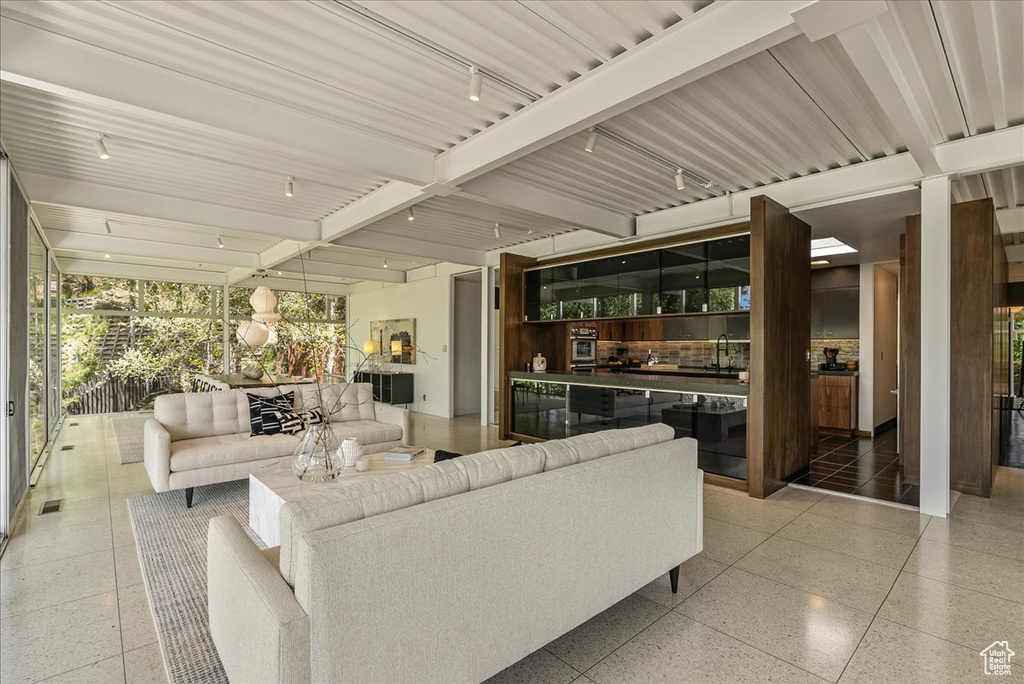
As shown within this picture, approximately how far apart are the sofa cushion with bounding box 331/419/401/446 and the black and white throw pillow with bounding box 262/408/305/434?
13.3 inches

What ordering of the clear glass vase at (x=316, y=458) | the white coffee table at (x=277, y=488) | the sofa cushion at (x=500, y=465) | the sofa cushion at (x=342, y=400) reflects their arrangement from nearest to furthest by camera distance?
the sofa cushion at (x=500, y=465)
the white coffee table at (x=277, y=488)
the clear glass vase at (x=316, y=458)
the sofa cushion at (x=342, y=400)

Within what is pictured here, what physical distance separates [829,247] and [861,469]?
3087 millimetres

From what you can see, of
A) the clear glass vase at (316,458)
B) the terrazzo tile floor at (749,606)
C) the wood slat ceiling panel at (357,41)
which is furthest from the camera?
the clear glass vase at (316,458)

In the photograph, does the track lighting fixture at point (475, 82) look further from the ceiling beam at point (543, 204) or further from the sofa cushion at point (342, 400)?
the sofa cushion at point (342, 400)

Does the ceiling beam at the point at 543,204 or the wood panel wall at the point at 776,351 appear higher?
the ceiling beam at the point at 543,204

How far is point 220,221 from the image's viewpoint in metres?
5.76

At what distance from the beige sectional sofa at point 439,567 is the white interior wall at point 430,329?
23.5ft

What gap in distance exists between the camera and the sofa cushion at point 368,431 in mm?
4924

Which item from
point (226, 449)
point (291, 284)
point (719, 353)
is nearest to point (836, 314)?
point (719, 353)

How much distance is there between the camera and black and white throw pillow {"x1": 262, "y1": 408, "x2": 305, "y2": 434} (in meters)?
4.75

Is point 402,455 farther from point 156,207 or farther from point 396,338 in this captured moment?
point 396,338

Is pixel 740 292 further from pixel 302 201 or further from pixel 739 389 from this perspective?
pixel 302 201

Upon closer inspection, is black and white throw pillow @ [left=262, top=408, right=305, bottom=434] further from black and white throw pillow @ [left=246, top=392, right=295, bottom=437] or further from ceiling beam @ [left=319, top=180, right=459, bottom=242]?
ceiling beam @ [left=319, top=180, right=459, bottom=242]

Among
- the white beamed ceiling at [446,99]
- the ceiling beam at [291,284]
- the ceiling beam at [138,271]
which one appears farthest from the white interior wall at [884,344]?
the ceiling beam at [138,271]
